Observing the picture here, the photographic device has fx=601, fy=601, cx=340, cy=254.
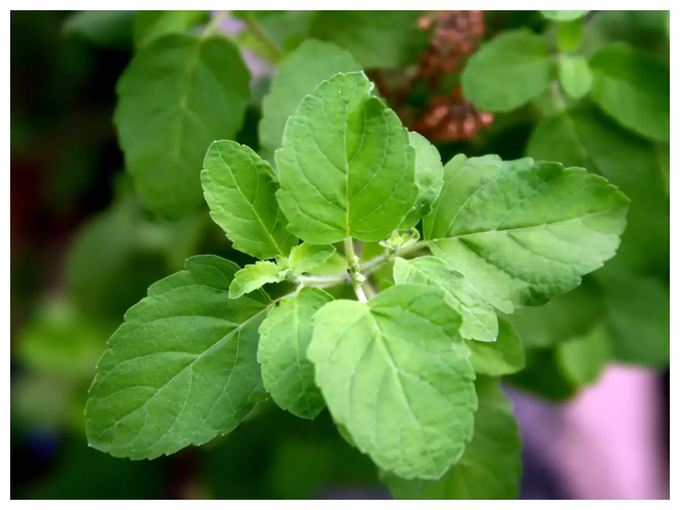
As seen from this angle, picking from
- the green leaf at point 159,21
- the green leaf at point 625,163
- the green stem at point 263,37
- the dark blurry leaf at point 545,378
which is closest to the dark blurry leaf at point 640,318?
the dark blurry leaf at point 545,378

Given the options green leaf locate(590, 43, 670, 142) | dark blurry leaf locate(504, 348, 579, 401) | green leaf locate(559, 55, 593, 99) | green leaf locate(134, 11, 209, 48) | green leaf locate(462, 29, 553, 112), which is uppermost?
green leaf locate(134, 11, 209, 48)

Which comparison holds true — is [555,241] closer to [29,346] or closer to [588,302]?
[588,302]

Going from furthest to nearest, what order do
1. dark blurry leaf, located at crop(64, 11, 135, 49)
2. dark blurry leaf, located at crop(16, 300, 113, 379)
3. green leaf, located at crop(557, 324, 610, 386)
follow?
1. dark blurry leaf, located at crop(16, 300, 113, 379)
2. green leaf, located at crop(557, 324, 610, 386)
3. dark blurry leaf, located at crop(64, 11, 135, 49)

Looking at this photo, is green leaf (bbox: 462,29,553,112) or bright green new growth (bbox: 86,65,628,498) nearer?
bright green new growth (bbox: 86,65,628,498)

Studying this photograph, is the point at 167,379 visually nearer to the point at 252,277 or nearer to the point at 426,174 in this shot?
the point at 252,277

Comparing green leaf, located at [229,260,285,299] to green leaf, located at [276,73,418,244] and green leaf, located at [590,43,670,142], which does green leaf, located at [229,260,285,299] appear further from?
green leaf, located at [590,43,670,142]

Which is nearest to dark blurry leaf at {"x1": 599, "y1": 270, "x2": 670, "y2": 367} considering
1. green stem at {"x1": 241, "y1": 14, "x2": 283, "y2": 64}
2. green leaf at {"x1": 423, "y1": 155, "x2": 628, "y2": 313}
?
green leaf at {"x1": 423, "y1": 155, "x2": 628, "y2": 313}

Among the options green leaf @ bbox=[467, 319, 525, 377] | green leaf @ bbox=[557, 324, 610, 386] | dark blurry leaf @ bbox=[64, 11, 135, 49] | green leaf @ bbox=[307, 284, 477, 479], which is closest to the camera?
green leaf @ bbox=[307, 284, 477, 479]

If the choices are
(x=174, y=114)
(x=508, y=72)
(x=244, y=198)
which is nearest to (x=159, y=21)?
(x=174, y=114)

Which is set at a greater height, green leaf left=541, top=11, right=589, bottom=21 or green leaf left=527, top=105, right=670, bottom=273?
Answer: green leaf left=541, top=11, right=589, bottom=21
